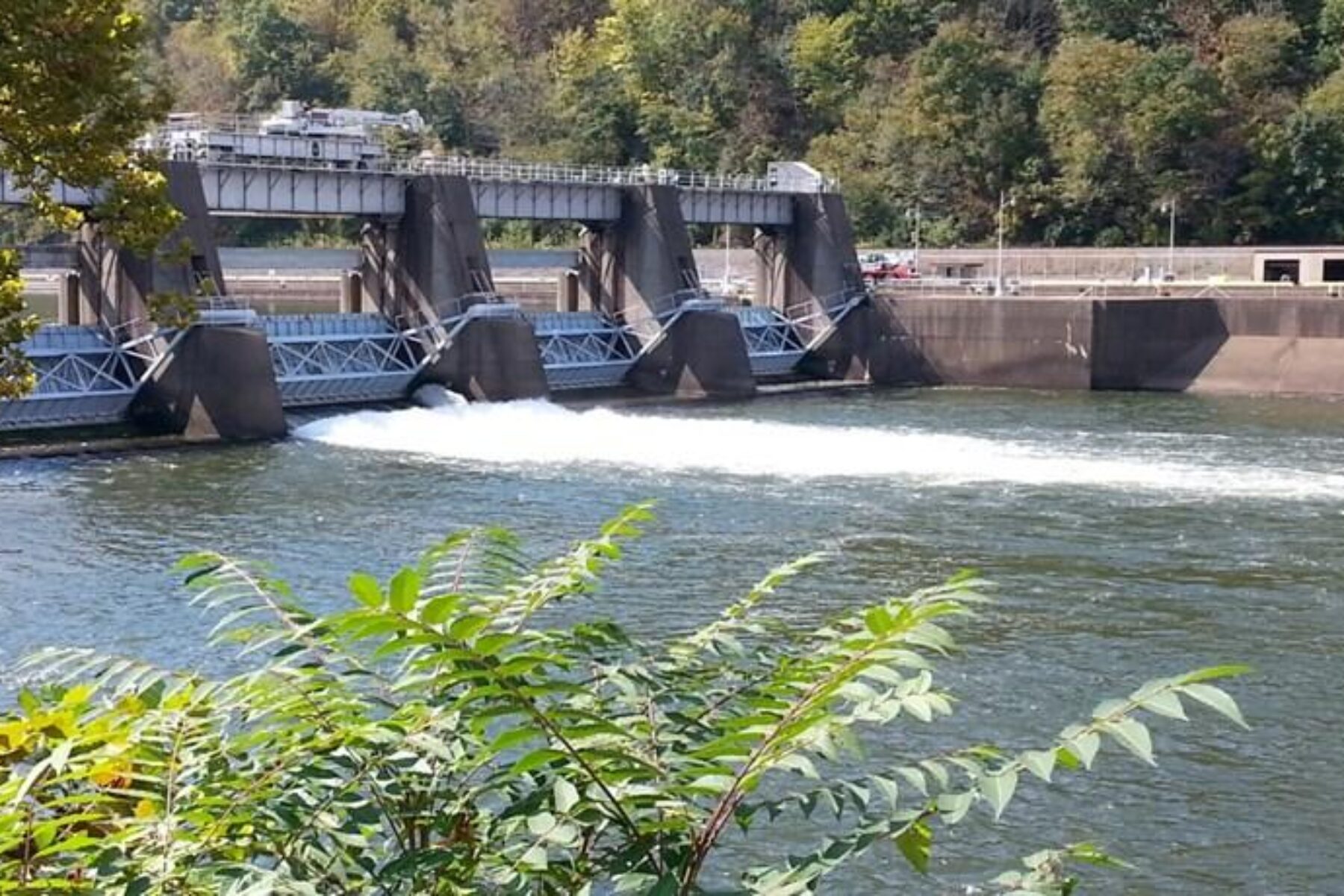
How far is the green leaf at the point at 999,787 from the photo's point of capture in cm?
418

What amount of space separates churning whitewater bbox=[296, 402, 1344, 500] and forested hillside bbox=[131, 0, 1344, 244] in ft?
115

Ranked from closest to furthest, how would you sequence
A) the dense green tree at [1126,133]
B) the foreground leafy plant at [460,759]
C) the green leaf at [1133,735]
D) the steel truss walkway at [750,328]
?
the green leaf at [1133,735], the foreground leafy plant at [460,759], the steel truss walkway at [750,328], the dense green tree at [1126,133]

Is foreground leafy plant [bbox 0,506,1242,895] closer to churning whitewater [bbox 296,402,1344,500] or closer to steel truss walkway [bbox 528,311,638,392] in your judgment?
churning whitewater [bbox 296,402,1344,500]

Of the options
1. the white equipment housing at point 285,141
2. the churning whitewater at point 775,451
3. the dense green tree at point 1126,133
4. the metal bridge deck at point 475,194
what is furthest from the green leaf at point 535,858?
the dense green tree at point 1126,133

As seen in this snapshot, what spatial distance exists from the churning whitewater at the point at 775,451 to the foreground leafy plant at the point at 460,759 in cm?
2809

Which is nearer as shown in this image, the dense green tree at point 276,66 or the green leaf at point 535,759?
the green leaf at point 535,759

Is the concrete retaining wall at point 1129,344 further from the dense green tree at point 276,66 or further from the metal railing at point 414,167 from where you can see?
the dense green tree at point 276,66

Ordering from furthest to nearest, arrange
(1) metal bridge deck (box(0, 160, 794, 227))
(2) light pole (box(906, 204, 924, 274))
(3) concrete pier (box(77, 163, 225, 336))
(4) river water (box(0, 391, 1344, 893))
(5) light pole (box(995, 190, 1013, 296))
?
(2) light pole (box(906, 204, 924, 274)) → (5) light pole (box(995, 190, 1013, 296)) → (1) metal bridge deck (box(0, 160, 794, 227)) → (3) concrete pier (box(77, 163, 225, 336)) → (4) river water (box(0, 391, 1344, 893))

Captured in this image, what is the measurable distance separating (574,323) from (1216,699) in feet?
158

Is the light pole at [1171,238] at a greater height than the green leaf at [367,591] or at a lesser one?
greater

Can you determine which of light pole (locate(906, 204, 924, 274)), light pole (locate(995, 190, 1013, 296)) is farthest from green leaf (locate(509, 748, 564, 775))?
light pole (locate(906, 204, 924, 274))

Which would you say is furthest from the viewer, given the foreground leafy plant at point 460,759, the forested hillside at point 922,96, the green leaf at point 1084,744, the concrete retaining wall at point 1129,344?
the forested hillside at point 922,96

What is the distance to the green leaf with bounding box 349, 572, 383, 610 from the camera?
421cm

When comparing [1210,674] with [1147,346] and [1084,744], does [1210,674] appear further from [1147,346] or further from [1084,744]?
[1147,346]
